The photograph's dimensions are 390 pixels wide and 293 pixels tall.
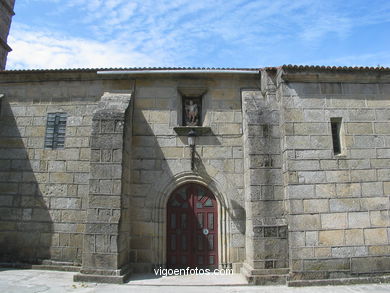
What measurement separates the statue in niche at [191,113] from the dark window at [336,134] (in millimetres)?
3191

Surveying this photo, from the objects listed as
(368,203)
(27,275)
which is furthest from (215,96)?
(27,275)

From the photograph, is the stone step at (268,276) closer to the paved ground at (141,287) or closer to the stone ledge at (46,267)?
the paved ground at (141,287)

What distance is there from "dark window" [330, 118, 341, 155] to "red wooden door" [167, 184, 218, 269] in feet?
10.0

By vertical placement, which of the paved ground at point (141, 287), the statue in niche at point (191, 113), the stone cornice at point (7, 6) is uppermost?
the stone cornice at point (7, 6)

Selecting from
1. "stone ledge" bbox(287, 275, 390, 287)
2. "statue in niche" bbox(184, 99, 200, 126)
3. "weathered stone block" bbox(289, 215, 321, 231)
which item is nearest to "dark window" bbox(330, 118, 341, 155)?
"weathered stone block" bbox(289, 215, 321, 231)

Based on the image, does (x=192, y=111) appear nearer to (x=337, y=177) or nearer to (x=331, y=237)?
(x=337, y=177)

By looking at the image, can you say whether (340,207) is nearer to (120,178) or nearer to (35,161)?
(120,178)

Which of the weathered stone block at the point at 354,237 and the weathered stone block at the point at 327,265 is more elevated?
the weathered stone block at the point at 354,237

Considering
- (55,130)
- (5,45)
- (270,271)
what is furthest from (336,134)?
(5,45)

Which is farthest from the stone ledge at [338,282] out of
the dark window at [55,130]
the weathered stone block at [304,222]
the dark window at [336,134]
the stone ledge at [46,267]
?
the dark window at [55,130]

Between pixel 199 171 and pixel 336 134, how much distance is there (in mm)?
3300

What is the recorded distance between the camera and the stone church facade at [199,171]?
19.8 ft

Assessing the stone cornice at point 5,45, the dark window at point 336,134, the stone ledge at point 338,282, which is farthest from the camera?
the stone cornice at point 5,45

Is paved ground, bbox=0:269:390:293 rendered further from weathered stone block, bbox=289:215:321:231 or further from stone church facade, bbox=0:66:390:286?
weathered stone block, bbox=289:215:321:231
